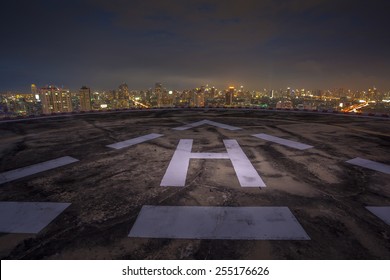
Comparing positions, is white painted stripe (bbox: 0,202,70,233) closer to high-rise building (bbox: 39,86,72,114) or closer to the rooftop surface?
the rooftop surface

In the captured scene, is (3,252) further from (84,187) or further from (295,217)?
(295,217)

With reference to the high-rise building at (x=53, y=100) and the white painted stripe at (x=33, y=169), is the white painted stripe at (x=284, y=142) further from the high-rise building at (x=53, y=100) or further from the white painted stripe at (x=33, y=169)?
the high-rise building at (x=53, y=100)

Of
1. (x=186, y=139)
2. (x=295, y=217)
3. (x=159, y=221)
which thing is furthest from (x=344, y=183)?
(x=186, y=139)

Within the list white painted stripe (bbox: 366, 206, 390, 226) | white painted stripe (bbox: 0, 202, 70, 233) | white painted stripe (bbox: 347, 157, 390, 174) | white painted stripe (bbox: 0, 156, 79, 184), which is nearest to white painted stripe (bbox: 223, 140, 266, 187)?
white painted stripe (bbox: 366, 206, 390, 226)

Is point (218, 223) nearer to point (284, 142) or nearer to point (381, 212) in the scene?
point (381, 212)

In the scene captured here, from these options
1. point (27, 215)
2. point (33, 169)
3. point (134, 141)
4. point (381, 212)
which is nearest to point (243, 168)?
point (381, 212)

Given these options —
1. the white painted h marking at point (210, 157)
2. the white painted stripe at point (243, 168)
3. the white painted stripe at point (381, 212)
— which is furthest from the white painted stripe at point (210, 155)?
the white painted stripe at point (381, 212)
